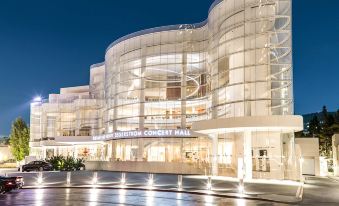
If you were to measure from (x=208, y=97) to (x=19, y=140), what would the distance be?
→ 187 ft

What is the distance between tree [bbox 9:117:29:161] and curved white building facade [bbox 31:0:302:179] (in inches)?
886

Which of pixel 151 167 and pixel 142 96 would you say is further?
pixel 142 96

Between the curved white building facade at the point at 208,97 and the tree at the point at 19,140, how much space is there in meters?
22.5

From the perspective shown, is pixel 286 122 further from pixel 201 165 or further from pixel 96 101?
pixel 96 101

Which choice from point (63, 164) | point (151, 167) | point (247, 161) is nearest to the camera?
point (247, 161)

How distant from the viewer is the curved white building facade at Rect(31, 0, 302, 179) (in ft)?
161

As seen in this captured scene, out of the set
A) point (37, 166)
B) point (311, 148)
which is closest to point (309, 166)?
point (311, 148)

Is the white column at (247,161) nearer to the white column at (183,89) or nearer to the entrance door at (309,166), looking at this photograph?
the white column at (183,89)

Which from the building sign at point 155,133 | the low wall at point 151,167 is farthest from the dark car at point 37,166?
the building sign at point 155,133

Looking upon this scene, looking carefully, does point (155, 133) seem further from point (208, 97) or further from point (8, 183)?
point (8, 183)

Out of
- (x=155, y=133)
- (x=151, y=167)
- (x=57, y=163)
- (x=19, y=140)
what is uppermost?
(x=155, y=133)

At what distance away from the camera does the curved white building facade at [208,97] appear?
4894cm

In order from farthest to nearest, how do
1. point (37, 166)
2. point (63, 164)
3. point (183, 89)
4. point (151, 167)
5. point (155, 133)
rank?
point (183, 89) < point (155, 133) < point (63, 164) < point (151, 167) < point (37, 166)

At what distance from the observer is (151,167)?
60.7 metres
